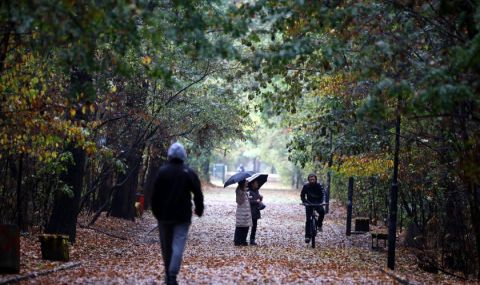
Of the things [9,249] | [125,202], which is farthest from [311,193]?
[9,249]

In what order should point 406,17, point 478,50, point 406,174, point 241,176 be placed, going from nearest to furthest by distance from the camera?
point 478,50, point 406,17, point 406,174, point 241,176

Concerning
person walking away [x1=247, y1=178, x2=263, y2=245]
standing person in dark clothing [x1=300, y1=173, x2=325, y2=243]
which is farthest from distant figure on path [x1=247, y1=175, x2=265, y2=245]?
standing person in dark clothing [x1=300, y1=173, x2=325, y2=243]

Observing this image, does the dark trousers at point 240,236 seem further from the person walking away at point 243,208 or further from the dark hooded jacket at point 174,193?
the dark hooded jacket at point 174,193

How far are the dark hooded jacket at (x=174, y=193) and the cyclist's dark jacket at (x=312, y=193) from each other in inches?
377

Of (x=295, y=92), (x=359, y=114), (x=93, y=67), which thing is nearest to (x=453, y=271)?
(x=295, y=92)

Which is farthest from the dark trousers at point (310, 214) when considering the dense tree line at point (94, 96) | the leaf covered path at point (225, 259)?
the dense tree line at point (94, 96)

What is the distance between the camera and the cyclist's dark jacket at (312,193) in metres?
18.1

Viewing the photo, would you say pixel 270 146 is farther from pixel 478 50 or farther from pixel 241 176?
pixel 478 50

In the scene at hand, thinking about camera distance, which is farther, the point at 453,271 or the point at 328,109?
the point at 328,109

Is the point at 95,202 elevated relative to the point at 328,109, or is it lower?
lower

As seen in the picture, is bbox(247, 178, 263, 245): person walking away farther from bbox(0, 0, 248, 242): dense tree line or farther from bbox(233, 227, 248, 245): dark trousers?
bbox(0, 0, 248, 242): dense tree line

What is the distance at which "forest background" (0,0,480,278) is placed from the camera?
8781 mm

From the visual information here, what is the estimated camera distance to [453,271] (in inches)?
532

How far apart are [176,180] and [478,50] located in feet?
12.9
